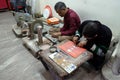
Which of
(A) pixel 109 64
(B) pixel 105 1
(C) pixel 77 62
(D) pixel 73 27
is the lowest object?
(A) pixel 109 64

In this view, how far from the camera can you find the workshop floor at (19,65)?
1671 mm

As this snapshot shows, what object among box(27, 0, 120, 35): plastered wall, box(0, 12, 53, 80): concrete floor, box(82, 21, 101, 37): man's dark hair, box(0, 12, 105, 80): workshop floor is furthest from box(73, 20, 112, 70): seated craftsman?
box(0, 12, 53, 80): concrete floor

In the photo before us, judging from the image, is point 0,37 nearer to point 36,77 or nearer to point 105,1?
point 36,77

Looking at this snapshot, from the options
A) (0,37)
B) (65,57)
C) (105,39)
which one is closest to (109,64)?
(105,39)

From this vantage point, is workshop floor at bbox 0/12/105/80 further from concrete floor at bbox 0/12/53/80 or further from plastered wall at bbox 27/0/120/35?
plastered wall at bbox 27/0/120/35

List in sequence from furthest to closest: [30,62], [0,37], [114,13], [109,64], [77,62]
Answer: [0,37] < [30,62] < [114,13] < [109,64] < [77,62]

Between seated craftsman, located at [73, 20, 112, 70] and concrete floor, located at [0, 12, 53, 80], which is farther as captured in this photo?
concrete floor, located at [0, 12, 53, 80]

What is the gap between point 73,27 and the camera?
1.99m

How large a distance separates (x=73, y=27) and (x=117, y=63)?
0.85m

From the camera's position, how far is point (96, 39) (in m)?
1.61

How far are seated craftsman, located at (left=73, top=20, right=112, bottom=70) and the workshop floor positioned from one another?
218mm

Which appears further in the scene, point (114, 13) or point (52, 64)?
point (114, 13)

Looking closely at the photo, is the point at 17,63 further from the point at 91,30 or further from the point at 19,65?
the point at 91,30

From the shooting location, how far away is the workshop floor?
1.67 meters
